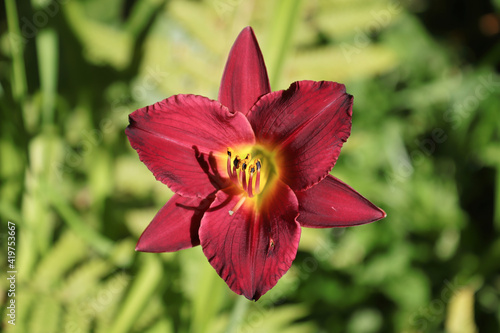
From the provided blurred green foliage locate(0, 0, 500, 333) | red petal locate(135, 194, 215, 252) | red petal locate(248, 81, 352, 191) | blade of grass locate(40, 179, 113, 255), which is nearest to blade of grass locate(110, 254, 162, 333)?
blurred green foliage locate(0, 0, 500, 333)

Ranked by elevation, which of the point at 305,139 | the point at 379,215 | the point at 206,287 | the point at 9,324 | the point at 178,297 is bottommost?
the point at 178,297

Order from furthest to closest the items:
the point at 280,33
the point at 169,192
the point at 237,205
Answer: the point at 169,192 → the point at 280,33 → the point at 237,205

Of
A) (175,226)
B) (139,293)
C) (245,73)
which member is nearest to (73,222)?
(139,293)

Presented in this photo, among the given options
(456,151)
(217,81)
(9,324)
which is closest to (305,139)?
(217,81)

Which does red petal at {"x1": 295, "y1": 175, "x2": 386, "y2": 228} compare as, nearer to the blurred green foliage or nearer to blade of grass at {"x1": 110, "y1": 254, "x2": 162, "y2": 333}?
the blurred green foliage

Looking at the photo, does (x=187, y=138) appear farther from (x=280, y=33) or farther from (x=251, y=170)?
(x=280, y=33)

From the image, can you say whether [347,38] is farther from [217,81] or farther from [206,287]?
[206,287]
